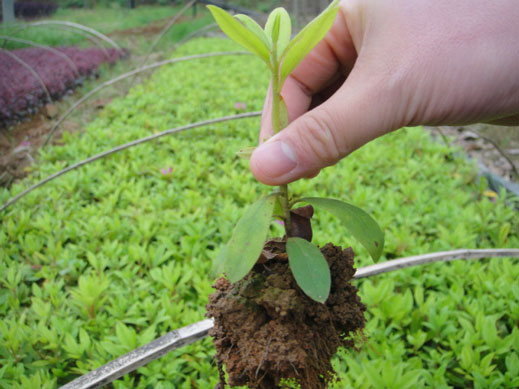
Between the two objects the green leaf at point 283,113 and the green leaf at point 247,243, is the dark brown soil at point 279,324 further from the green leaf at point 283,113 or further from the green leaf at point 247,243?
the green leaf at point 283,113

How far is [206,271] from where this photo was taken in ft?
4.71

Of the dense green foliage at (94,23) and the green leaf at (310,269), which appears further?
the dense green foliage at (94,23)

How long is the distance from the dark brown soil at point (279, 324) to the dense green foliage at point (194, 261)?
0.51 ft

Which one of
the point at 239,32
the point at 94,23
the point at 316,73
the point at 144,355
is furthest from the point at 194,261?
Answer: the point at 94,23

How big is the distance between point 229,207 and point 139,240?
44 cm

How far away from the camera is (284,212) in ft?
2.06

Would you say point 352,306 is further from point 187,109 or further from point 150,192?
point 187,109

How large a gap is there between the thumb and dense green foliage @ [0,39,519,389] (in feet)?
1.24

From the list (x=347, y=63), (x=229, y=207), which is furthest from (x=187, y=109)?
(x=347, y=63)

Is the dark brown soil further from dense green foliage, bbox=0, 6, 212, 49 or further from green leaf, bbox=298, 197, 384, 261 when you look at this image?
dense green foliage, bbox=0, 6, 212, 49

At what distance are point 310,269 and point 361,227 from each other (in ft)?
0.41

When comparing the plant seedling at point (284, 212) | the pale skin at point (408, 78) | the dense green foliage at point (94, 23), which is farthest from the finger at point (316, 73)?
the dense green foliage at point (94, 23)

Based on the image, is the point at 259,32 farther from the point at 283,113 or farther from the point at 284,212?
the point at 284,212

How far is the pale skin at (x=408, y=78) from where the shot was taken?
63cm
